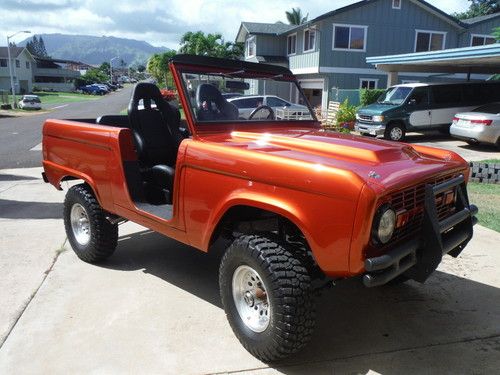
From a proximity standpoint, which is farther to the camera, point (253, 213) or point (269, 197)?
point (253, 213)

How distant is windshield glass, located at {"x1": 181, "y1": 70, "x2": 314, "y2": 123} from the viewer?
3.85m

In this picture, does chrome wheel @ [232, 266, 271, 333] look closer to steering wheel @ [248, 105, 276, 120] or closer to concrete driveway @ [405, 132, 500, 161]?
steering wheel @ [248, 105, 276, 120]

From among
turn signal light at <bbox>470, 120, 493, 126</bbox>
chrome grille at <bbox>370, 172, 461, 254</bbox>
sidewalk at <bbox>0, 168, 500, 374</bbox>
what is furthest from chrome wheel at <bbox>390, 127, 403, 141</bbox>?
chrome grille at <bbox>370, 172, 461, 254</bbox>

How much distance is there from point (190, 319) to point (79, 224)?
1.93m

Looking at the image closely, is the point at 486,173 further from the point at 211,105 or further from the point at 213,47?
the point at 213,47

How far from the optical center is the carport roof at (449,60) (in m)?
13.9

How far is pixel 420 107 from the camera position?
623 inches

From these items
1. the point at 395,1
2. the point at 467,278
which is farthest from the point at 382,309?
the point at 395,1

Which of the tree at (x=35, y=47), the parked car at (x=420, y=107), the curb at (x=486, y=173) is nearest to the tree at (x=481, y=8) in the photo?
the parked car at (x=420, y=107)

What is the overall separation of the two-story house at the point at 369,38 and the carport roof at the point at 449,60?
4.53m

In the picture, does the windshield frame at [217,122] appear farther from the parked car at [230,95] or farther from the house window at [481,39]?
the house window at [481,39]

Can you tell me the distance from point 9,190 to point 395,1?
22861mm

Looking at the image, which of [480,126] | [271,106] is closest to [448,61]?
[480,126]

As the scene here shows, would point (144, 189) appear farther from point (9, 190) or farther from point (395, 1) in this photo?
point (395, 1)
